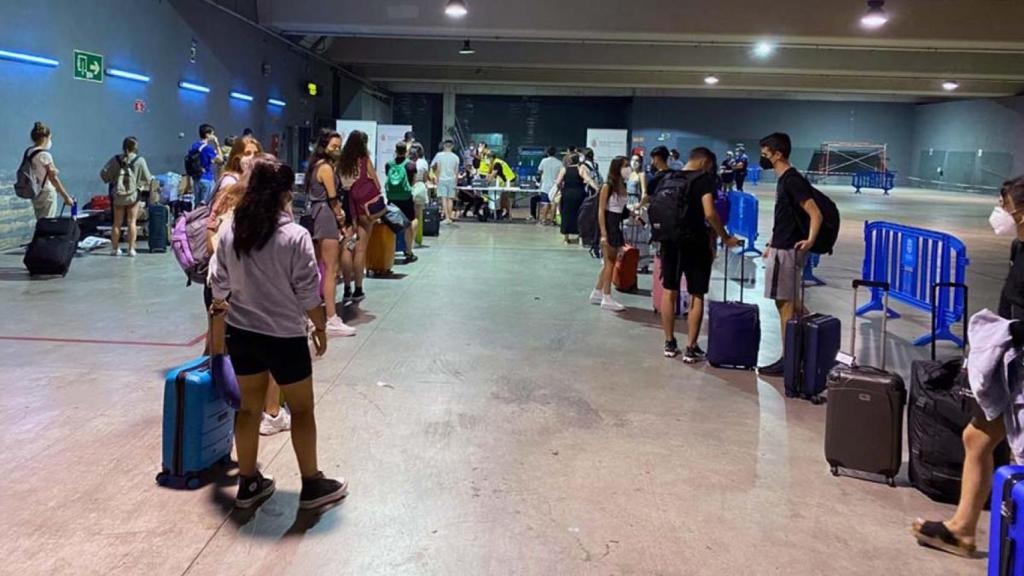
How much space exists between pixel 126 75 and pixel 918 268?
1119 cm

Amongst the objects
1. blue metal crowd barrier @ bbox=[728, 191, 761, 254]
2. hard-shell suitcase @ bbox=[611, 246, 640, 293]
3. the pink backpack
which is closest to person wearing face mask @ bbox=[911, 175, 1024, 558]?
the pink backpack

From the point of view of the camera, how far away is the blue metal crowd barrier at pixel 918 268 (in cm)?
707

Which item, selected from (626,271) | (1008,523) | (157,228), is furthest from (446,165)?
(1008,523)

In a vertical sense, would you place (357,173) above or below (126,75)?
below

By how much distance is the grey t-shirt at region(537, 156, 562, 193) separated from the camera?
16.7 metres

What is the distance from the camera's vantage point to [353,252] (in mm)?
8125

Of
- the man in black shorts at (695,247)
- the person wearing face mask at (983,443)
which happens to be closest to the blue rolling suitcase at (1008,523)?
the person wearing face mask at (983,443)

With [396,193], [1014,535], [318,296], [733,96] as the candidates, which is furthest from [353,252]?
[733,96]

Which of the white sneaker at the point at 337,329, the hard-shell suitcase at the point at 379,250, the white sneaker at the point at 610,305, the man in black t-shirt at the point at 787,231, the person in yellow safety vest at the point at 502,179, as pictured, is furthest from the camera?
the person in yellow safety vest at the point at 502,179

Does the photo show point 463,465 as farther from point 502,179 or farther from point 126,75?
point 502,179

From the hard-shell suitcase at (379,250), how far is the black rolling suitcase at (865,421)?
256 inches

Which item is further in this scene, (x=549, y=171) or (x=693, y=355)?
(x=549, y=171)

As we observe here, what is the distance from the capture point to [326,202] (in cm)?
630

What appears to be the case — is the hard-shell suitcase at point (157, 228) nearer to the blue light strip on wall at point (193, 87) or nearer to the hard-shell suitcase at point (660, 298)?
the blue light strip on wall at point (193, 87)
